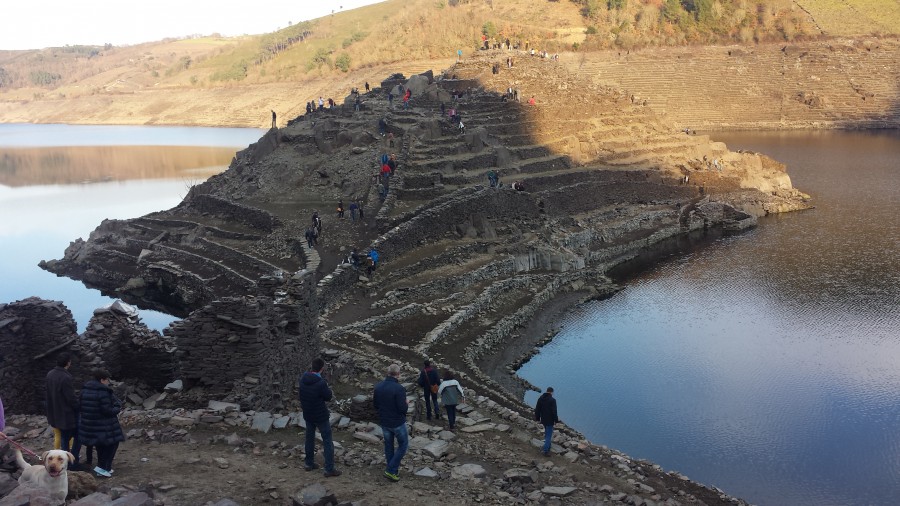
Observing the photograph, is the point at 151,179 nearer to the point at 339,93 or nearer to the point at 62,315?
the point at 339,93

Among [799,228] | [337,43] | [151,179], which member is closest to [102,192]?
[151,179]

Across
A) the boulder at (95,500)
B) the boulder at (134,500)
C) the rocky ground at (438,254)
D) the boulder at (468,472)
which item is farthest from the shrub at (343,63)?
the boulder at (95,500)

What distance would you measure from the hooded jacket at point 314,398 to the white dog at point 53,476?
3.31 meters

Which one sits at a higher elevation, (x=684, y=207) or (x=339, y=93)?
(x=339, y=93)

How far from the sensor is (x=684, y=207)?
45875 millimetres

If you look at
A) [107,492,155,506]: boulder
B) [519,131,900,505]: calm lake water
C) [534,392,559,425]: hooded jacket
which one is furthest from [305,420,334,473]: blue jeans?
[519,131,900,505]: calm lake water

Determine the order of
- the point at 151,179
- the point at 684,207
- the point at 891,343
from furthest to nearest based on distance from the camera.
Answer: the point at 151,179, the point at 684,207, the point at 891,343

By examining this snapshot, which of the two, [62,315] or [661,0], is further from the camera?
[661,0]

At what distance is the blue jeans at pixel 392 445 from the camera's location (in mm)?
11031

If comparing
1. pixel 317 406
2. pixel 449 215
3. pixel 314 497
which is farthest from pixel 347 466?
pixel 449 215

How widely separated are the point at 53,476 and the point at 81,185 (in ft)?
246

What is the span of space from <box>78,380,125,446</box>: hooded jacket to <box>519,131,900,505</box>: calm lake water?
13031 millimetres

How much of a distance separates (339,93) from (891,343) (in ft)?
324

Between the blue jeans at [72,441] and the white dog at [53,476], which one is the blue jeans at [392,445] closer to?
the blue jeans at [72,441]
